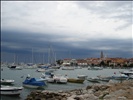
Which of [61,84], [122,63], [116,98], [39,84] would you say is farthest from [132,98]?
[122,63]

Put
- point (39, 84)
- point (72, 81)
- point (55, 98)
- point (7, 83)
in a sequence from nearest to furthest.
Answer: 1. point (55, 98)
2. point (39, 84)
3. point (7, 83)
4. point (72, 81)

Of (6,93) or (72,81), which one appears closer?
(6,93)

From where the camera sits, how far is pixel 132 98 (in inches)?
724

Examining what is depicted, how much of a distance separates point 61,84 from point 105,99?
1171 inches

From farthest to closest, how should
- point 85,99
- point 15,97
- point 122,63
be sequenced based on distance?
point 122,63 → point 15,97 → point 85,99

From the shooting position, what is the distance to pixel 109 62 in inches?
7643

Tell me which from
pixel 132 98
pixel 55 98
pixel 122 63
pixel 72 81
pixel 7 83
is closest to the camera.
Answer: pixel 132 98

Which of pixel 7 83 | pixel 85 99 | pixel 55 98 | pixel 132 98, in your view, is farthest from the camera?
pixel 7 83

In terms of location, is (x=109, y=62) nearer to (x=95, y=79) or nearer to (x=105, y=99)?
(x=95, y=79)

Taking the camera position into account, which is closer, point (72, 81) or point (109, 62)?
point (72, 81)

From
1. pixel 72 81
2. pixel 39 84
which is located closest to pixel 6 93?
pixel 39 84

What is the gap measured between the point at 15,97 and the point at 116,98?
50.2 ft

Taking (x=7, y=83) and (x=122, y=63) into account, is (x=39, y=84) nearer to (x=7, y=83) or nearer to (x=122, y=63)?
(x=7, y=83)

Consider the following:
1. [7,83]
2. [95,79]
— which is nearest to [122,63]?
[95,79]
